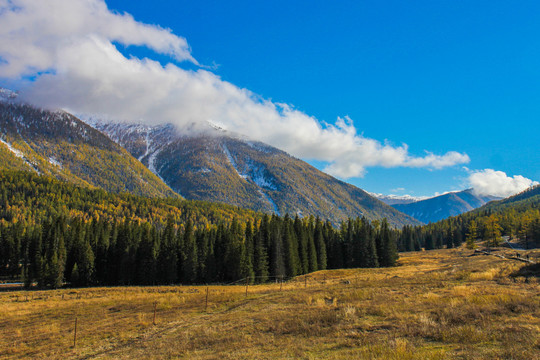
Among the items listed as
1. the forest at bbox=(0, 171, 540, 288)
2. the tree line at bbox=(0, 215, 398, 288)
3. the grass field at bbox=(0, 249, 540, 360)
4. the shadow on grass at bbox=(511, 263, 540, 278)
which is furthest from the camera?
the forest at bbox=(0, 171, 540, 288)

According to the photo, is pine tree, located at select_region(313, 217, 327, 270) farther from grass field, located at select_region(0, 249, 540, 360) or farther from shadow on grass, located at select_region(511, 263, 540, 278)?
shadow on grass, located at select_region(511, 263, 540, 278)

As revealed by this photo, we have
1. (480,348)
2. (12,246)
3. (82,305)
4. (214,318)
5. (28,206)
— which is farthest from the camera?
(28,206)

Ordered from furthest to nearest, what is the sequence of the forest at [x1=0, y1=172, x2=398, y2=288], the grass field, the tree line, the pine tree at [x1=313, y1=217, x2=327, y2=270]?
1. the pine tree at [x1=313, y1=217, x2=327, y2=270]
2. the forest at [x1=0, y1=172, x2=398, y2=288]
3. the tree line
4. the grass field

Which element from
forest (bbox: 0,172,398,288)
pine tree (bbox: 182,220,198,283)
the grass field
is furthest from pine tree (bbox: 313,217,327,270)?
the grass field

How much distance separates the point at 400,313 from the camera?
1725 centimetres

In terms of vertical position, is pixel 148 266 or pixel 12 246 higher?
pixel 12 246

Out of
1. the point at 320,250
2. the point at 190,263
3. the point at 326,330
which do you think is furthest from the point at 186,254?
the point at 326,330

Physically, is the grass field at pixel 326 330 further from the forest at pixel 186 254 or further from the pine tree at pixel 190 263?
the pine tree at pixel 190 263

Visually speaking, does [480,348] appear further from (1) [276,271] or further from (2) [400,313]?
(1) [276,271]

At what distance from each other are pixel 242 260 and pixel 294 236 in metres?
19.4

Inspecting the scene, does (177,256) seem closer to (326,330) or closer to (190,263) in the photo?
(190,263)

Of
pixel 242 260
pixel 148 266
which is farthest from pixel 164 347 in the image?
pixel 148 266

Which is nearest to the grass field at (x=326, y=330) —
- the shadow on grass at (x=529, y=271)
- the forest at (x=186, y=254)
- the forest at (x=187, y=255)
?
the shadow on grass at (x=529, y=271)

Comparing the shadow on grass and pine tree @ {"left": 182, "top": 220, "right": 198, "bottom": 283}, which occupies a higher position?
the shadow on grass
